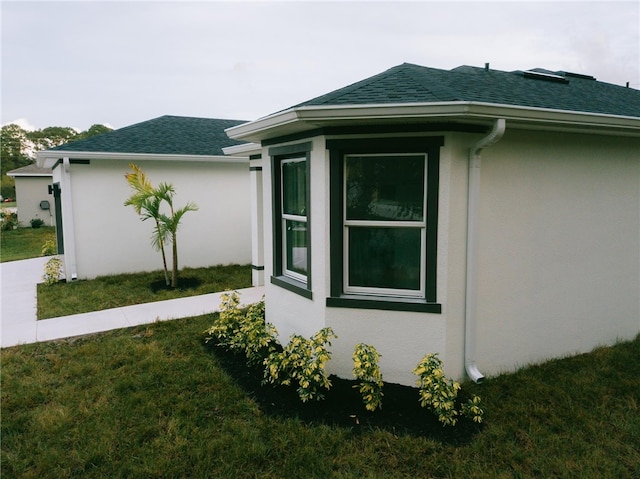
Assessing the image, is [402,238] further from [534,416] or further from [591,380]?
[591,380]

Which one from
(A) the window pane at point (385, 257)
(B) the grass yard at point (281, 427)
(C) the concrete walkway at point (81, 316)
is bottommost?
(B) the grass yard at point (281, 427)

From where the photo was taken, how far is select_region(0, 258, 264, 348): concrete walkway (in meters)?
5.98

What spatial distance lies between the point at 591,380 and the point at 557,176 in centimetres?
221

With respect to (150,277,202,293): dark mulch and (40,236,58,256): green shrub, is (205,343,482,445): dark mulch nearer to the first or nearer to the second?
(150,277,202,293): dark mulch

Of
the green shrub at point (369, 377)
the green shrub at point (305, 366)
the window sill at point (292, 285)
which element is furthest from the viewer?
the window sill at point (292, 285)

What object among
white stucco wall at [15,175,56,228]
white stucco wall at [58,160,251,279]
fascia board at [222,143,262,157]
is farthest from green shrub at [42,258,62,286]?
white stucco wall at [15,175,56,228]

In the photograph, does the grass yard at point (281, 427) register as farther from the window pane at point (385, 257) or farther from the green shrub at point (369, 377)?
the window pane at point (385, 257)

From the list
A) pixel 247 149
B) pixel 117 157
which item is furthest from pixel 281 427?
pixel 117 157

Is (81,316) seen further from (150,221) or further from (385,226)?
(385,226)

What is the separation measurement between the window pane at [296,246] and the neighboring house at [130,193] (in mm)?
5792

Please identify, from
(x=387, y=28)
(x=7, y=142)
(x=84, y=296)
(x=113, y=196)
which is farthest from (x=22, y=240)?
(x=7, y=142)

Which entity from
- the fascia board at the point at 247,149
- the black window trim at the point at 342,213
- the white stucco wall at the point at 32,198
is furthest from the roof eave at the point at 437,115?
the white stucco wall at the point at 32,198

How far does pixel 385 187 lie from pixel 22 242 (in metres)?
17.3

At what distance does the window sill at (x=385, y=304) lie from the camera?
4.13m
